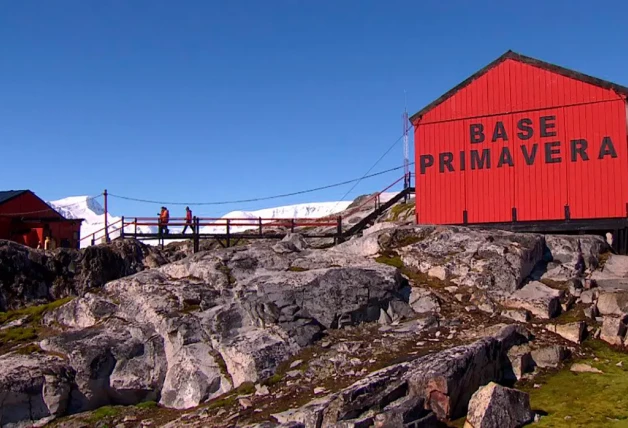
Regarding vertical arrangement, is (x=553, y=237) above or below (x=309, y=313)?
above

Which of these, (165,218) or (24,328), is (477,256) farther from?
(165,218)

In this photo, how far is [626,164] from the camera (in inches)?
917

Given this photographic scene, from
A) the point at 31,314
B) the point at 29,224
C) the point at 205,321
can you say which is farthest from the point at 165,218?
the point at 205,321

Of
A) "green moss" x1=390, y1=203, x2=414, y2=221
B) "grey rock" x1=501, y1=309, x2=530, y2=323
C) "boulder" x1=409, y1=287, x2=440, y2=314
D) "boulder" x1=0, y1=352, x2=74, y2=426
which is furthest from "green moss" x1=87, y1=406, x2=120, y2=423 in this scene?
"green moss" x1=390, y1=203, x2=414, y2=221

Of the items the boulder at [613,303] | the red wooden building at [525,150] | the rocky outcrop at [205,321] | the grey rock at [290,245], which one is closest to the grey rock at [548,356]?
the boulder at [613,303]

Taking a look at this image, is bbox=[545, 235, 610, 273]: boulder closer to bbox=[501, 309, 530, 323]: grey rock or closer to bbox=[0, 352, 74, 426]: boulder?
bbox=[501, 309, 530, 323]: grey rock

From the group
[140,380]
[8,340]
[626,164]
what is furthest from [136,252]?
[626,164]

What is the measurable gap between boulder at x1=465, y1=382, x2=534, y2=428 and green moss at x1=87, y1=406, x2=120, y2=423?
7.76 meters

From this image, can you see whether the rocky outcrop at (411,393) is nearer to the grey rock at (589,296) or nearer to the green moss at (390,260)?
the grey rock at (589,296)

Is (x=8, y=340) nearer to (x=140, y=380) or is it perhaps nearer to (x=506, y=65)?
(x=140, y=380)

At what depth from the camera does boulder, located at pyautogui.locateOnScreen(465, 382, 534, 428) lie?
10062mm

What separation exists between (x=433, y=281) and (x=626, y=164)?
10.9 metres

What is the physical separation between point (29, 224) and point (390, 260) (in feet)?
100

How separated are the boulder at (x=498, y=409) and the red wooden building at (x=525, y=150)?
1509 cm
